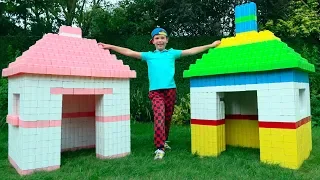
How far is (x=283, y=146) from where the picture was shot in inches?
138

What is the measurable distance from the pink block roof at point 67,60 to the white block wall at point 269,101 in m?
1.14

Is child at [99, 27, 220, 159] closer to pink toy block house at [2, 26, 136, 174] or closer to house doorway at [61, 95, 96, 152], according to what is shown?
pink toy block house at [2, 26, 136, 174]

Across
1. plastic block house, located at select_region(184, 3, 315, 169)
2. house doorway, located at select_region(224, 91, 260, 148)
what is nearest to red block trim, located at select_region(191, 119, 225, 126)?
plastic block house, located at select_region(184, 3, 315, 169)

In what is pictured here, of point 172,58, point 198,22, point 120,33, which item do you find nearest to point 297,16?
point 198,22

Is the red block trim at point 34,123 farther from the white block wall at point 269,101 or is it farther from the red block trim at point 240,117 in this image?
the red block trim at point 240,117

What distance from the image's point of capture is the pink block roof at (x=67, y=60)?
A: 11.6ft

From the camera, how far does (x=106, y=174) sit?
335 centimetres

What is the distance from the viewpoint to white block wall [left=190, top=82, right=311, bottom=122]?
3.45 metres

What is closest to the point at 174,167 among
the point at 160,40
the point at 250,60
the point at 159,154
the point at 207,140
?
the point at 159,154

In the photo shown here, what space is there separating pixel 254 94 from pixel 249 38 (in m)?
1.13

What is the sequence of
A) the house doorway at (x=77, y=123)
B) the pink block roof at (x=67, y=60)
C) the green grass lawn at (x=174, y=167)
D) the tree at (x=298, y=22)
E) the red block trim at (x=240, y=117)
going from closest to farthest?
the green grass lawn at (x=174, y=167) → the pink block roof at (x=67, y=60) → the red block trim at (x=240, y=117) → the house doorway at (x=77, y=123) → the tree at (x=298, y=22)

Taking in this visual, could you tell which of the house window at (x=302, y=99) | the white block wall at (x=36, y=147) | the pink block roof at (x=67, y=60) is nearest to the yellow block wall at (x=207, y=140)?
the house window at (x=302, y=99)

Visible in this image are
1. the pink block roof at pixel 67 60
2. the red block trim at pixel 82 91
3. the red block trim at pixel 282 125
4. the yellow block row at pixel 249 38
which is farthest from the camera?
the yellow block row at pixel 249 38

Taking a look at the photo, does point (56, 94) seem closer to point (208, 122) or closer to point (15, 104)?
point (15, 104)
